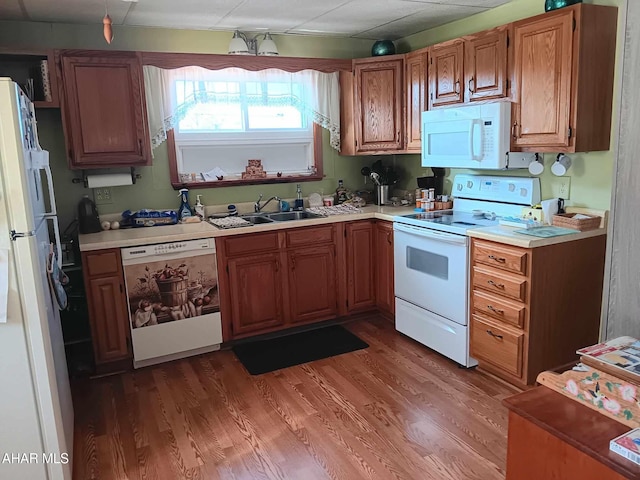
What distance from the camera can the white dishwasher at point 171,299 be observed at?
3.28 m

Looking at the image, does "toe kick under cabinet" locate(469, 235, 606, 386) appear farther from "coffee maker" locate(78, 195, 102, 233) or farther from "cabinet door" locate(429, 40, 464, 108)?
"coffee maker" locate(78, 195, 102, 233)

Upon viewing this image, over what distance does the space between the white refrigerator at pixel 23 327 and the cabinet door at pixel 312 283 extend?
1.88m

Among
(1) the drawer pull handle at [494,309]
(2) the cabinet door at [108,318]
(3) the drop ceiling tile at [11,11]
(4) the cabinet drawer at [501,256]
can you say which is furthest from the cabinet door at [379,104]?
(3) the drop ceiling tile at [11,11]

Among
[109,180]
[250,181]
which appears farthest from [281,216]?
[109,180]

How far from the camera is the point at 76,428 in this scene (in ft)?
8.89

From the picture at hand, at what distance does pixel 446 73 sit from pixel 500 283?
159 cm

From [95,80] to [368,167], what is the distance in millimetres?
2364

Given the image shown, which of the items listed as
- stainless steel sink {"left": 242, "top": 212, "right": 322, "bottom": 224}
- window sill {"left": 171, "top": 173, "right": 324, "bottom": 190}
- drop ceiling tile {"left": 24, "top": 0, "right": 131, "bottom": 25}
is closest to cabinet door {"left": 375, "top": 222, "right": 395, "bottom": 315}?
stainless steel sink {"left": 242, "top": 212, "right": 322, "bottom": 224}

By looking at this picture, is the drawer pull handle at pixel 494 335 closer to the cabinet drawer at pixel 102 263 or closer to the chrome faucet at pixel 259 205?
the chrome faucet at pixel 259 205

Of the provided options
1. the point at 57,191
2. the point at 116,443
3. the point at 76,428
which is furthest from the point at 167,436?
the point at 57,191

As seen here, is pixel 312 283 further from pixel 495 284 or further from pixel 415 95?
pixel 415 95

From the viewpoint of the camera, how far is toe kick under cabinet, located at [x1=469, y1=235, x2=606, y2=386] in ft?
9.15

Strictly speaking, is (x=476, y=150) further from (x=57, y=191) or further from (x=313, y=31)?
(x=57, y=191)

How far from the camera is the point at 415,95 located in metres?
3.90
